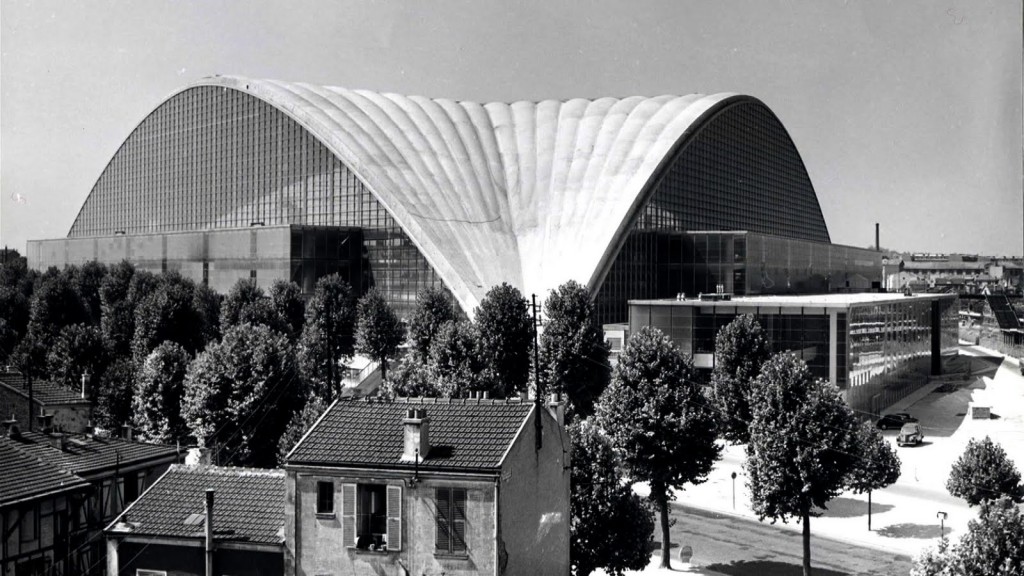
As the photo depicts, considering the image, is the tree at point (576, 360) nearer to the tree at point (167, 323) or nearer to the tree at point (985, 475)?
the tree at point (985, 475)

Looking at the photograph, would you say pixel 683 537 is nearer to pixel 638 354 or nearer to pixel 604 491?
pixel 638 354

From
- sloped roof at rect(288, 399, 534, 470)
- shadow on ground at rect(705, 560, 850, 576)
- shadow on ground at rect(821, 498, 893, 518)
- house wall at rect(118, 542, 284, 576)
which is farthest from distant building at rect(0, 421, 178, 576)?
shadow on ground at rect(821, 498, 893, 518)

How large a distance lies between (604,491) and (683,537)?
1292 centimetres

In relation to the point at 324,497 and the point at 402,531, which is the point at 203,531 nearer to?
the point at 324,497

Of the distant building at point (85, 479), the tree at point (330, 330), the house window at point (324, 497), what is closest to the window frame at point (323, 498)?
the house window at point (324, 497)

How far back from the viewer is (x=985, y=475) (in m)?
44.0

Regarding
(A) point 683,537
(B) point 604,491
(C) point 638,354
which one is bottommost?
(A) point 683,537

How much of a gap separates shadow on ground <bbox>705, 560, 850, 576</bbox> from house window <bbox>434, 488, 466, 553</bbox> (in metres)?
19.9

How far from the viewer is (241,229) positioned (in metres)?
97.3

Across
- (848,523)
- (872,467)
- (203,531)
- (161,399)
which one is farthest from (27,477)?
(848,523)

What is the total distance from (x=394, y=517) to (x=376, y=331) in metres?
52.1

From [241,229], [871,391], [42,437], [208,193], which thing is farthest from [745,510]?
[208,193]

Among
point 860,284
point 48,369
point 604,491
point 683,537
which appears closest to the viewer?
point 604,491

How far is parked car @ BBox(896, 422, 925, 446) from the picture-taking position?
62344 mm
